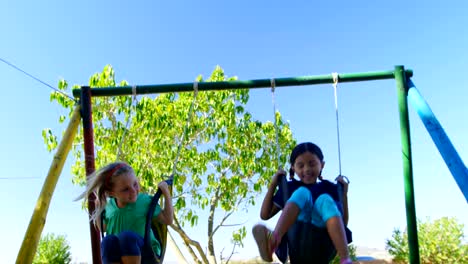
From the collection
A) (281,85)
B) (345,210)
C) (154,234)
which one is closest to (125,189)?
(154,234)

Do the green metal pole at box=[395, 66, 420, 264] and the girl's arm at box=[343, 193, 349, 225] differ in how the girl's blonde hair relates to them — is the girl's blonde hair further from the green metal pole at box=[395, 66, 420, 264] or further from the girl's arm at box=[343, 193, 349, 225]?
the green metal pole at box=[395, 66, 420, 264]

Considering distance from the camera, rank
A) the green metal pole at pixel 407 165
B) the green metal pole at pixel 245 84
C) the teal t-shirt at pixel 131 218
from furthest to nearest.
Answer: the green metal pole at pixel 245 84, the green metal pole at pixel 407 165, the teal t-shirt at pixel 131 218

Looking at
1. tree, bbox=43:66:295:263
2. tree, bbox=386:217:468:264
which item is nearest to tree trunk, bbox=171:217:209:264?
tree, bbox=43:66:295:263

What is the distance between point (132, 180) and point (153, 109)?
7655mm

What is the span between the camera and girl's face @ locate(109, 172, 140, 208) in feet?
9.35

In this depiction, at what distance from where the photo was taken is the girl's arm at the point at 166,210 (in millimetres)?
2816

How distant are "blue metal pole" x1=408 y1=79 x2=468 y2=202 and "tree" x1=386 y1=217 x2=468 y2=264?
13.9 meters

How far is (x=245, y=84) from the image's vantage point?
12.5 ft

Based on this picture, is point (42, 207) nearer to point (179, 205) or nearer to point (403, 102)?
point (403, 102)

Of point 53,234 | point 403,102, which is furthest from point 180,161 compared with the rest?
point 53,234

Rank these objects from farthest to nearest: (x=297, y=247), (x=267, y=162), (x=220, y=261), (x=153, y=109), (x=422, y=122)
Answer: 1. (x=220, y=261)
2. (x=267, y=162)
3. (x=153, y=109)
4. (x=422, y=122)
5. (x=297, y=247)

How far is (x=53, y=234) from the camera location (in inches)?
755

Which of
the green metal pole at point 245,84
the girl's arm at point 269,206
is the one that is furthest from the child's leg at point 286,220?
the green metal pole at point 245,84

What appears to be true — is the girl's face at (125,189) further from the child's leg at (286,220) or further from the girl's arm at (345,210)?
the girl's arm at (345,210)
